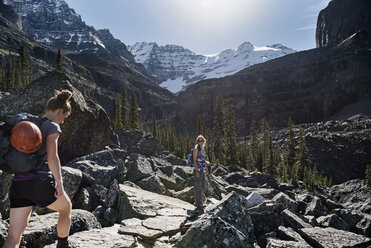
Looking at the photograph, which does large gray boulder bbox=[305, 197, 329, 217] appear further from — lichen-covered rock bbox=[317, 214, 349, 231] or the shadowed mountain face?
the shadowed mountain face

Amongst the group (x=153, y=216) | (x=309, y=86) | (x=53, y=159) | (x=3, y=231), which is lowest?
(x=153, y=216)

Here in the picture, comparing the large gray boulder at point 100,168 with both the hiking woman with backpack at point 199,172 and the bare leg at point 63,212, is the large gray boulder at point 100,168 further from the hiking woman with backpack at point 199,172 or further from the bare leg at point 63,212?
the bare leg at point 63,212

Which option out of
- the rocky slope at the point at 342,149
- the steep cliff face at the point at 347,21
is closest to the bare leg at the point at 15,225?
the rocky slope at the point at 342,149

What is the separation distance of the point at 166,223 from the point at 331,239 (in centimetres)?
526

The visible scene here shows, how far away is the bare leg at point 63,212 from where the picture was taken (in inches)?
147

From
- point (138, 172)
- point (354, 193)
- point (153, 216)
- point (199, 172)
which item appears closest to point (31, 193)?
point (153, 216)

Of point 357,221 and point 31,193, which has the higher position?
point 31,193

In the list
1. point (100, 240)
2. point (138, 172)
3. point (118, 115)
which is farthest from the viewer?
point (118, 115)

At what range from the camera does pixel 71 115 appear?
12.4m

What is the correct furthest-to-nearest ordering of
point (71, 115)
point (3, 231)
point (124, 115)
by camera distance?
1. point (124, 115)
2. point (71, 115)
3. point (3, 231)

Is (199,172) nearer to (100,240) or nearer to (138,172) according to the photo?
(138,172)

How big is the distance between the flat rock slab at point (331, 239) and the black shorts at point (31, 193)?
24.4 feet

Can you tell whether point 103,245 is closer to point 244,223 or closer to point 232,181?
point 244,223

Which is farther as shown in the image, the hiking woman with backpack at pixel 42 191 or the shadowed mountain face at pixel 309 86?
the shadowed mountain face at pixel 309 86
